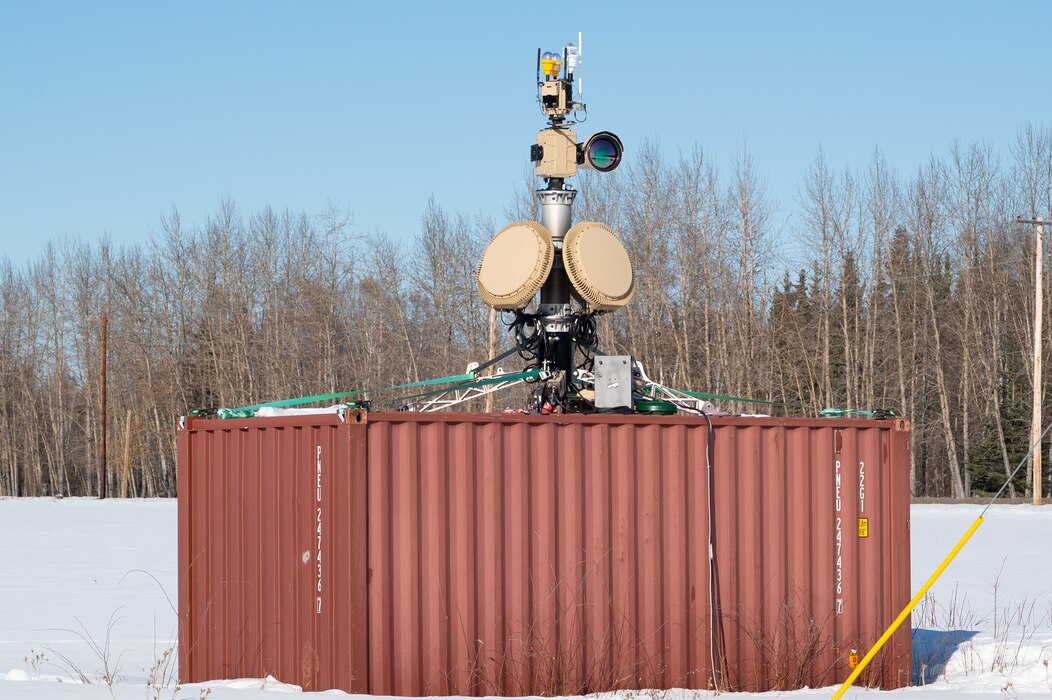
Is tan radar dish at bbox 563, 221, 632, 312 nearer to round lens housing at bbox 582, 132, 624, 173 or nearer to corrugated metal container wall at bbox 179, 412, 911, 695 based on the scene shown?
round lens housing at bbox 582, 132, 624, 173

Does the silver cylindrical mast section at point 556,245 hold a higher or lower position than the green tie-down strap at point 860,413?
higher

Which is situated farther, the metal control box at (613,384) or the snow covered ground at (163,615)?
the metal control box at (613,384)

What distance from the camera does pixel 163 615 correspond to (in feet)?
52.8

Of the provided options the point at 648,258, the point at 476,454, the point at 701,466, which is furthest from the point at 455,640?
the point at 648,258

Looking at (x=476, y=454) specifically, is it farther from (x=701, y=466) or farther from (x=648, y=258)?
(x=648, y=258)

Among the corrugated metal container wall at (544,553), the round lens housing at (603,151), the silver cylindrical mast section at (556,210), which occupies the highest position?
the round lens housing at (603,151)

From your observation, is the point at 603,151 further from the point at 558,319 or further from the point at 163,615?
the point at 163,615

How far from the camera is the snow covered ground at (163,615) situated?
10008mm

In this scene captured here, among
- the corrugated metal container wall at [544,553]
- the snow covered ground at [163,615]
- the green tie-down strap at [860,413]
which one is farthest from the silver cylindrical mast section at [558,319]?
the snow covered ground at [163,615]

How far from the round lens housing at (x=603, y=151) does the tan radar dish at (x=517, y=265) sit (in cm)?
99

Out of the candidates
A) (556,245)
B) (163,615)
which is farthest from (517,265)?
(163,615)

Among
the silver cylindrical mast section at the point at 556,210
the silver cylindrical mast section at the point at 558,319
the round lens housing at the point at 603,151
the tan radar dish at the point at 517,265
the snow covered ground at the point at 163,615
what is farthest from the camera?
the round lens housing at the point at 603,151

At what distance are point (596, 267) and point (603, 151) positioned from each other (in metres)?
1.39

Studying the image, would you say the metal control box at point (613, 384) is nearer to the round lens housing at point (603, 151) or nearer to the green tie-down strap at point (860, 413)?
the green tie-down strap at point (860, 413)
